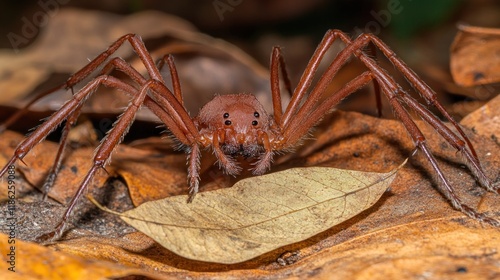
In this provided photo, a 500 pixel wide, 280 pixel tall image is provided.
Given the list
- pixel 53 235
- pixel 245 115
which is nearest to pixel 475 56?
pixel 245 115

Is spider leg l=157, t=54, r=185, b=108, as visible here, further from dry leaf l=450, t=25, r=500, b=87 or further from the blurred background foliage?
the blurred background foliage

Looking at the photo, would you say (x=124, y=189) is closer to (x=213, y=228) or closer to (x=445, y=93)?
(x=213, y=228)

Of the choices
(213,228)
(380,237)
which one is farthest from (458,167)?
(213,228)

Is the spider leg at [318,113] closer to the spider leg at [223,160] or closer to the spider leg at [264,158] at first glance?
the spider leg at [264,158]

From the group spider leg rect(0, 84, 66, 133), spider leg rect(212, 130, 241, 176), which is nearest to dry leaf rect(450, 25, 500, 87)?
spider leg rect(212, 130, 241, 176)

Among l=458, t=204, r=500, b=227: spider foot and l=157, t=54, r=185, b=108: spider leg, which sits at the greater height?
l=157, t=54, r=185, b=108: spider leg

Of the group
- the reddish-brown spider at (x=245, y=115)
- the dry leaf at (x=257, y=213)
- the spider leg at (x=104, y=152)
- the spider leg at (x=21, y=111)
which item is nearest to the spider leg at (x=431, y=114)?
the reddish-brown spider at (x=245, y=115)
